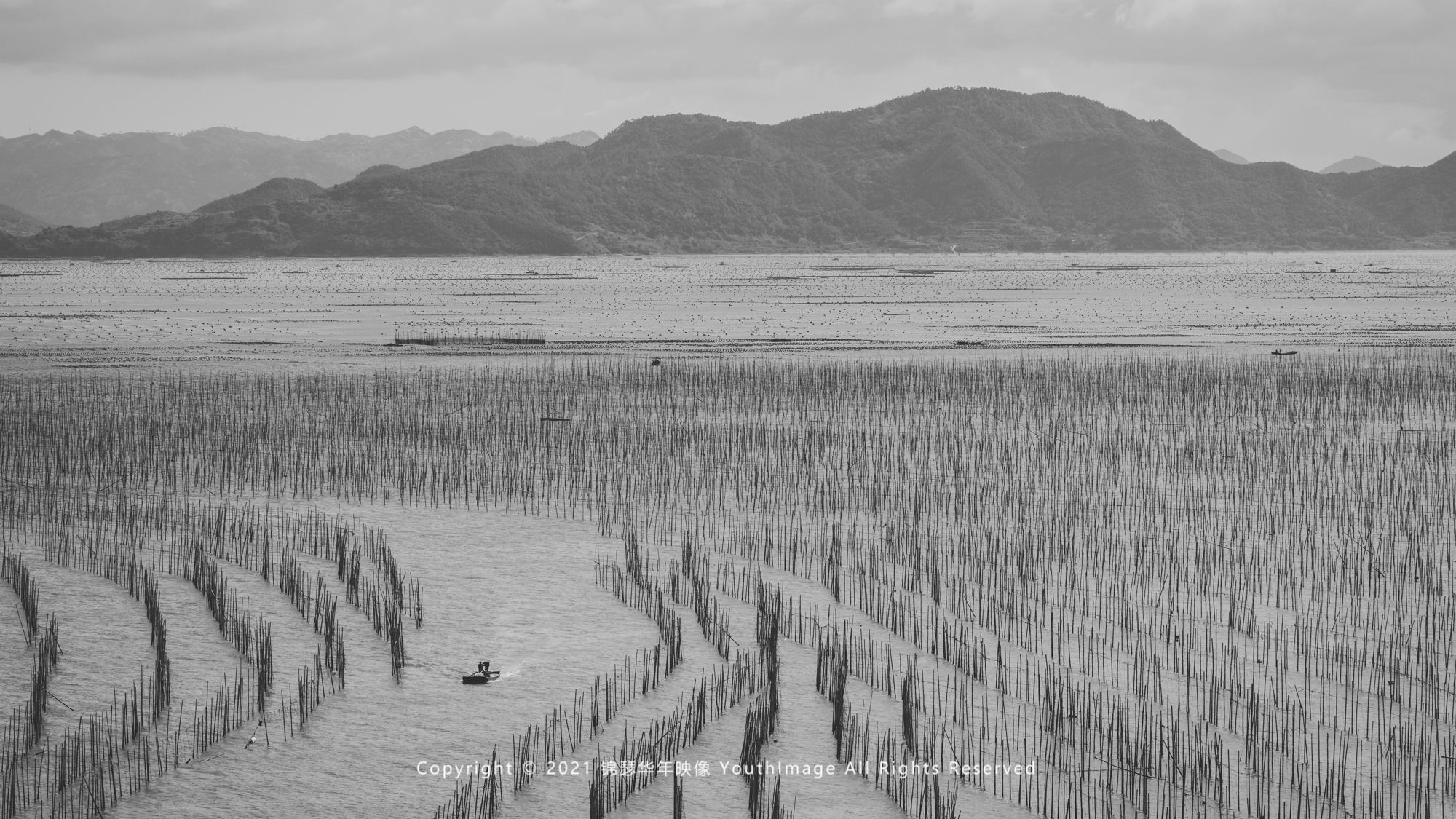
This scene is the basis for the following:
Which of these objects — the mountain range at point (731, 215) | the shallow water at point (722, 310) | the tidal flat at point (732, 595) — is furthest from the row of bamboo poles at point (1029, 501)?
the mountain range at point (731, 215)

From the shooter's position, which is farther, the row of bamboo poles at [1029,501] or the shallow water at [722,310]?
the shallow water at [722,310]

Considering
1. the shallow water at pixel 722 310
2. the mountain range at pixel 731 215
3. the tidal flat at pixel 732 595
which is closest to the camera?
the tidal flat at pixel 732 595

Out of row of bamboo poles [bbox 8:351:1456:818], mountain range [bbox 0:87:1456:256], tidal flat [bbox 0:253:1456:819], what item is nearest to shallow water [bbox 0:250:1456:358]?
row of bamboo poles [bbox 8:351:1456:818]

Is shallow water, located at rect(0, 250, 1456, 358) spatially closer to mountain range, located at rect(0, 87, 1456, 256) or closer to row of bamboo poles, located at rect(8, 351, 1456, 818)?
row of bamboo poles, located at rect(8, 351, 1456, 818)

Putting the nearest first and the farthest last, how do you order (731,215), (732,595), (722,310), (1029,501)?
(732,595) → (1029,501) → (722,310) → (731,215)

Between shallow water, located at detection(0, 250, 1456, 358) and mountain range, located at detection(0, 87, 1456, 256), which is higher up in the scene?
mountain range, located at detection(0, 87, 1456, 256)

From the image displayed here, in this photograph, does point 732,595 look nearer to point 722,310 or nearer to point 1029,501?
point 1029,501

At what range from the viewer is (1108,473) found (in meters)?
10.4

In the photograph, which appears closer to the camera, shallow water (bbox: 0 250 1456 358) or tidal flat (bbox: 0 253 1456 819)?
tidal flat (bbox: 0 253 1456 819)

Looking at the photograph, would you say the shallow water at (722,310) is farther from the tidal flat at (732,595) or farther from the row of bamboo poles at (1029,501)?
the tidal flat at (732,595)

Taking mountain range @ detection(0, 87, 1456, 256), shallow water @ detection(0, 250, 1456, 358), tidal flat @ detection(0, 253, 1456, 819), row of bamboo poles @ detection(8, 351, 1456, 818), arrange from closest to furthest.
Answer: tidal flat @ detection(0, 253, 1456, 819), row of bamboo poles @ detection(8, 351, 1456, 818), shallow water @ detection(0, 250, 1456, 358), mountain range @ detection(0, 87, 1456, 256)

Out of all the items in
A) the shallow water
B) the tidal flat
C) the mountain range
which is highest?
the mountain range

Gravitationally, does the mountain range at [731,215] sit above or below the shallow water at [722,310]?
above

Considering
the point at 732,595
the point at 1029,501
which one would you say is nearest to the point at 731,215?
the point at 1029,501
